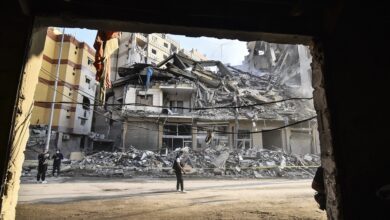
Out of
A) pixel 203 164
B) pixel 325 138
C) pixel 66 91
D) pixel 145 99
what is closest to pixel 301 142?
pixel 203 164

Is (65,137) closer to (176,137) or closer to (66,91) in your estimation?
(66,91)

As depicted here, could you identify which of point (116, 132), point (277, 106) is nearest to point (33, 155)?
point (116, 132)

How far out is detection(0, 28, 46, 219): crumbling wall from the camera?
2573 millimetres

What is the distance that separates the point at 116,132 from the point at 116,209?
26.8 meters

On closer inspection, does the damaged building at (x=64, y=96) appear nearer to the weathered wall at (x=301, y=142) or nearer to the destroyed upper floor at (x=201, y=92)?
the destroyed upper floor at (x=201, y=92)

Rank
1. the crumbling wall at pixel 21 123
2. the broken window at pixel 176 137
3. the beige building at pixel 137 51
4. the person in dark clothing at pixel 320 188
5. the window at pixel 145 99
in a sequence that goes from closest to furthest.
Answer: the crumbling wall at pixel 21 123, the person in dark clothing at pixel 320 188, the broken window at pixel 176 137, the window at pixel 145 99, the beige building at pixel 137 51

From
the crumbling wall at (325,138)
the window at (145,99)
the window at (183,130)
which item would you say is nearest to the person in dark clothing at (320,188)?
the crumbling wall at (325,138)

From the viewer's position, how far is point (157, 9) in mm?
2809

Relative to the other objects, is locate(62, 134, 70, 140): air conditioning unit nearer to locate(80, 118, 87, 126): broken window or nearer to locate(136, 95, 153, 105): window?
locate(80, 118, 87, 126): broken window

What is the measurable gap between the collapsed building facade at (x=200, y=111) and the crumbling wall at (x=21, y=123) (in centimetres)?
2116

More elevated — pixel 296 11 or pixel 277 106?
pixel 277 106

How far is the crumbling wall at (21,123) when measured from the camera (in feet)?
8.44

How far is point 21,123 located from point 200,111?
26705mm

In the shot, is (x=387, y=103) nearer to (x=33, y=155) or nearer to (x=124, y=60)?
(x=33, y=155)
